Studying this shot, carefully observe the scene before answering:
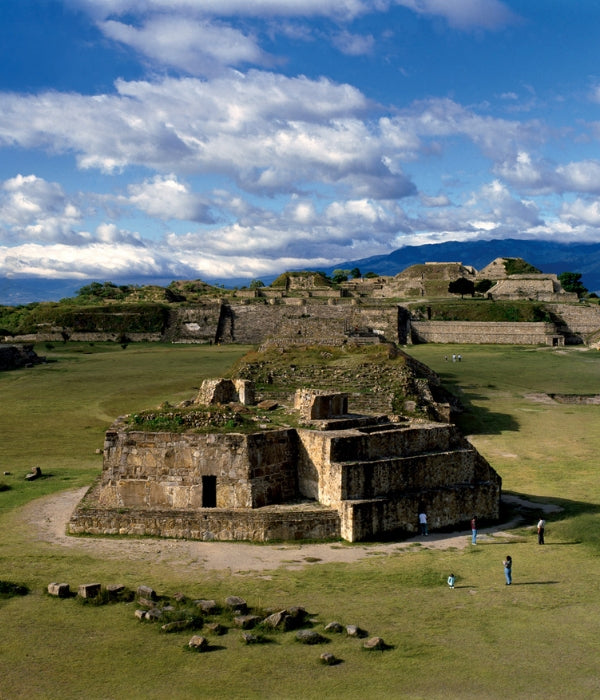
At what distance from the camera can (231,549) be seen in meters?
16.0

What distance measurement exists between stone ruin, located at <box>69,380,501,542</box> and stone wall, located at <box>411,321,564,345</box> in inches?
2447

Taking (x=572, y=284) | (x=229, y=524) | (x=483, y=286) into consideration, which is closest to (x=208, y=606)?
(x=229, y=524)

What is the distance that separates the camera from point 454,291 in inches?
3920

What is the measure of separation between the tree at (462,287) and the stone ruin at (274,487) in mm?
82561

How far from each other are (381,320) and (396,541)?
62.7 m

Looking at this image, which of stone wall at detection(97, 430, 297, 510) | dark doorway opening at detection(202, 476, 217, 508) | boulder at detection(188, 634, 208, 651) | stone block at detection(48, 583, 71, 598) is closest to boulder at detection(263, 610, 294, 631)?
boulder at detection(188, 634, 208, 651)

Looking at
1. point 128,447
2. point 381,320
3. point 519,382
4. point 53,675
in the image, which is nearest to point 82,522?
point 128,447

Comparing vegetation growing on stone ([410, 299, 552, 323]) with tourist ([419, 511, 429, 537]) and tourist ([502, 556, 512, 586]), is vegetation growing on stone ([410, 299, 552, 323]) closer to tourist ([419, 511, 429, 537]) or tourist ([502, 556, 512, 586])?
tourist ([419, 511, 429, 537])

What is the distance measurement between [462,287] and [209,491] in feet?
280

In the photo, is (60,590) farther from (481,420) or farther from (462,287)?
(462,287)

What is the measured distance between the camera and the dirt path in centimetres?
1525

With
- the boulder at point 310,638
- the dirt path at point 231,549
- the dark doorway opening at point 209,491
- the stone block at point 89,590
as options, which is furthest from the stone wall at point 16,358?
the boulder at point 310,638

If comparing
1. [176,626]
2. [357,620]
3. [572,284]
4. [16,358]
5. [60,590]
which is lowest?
[357,620]

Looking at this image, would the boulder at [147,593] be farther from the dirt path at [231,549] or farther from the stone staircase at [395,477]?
the stone staircase at [395,477]
